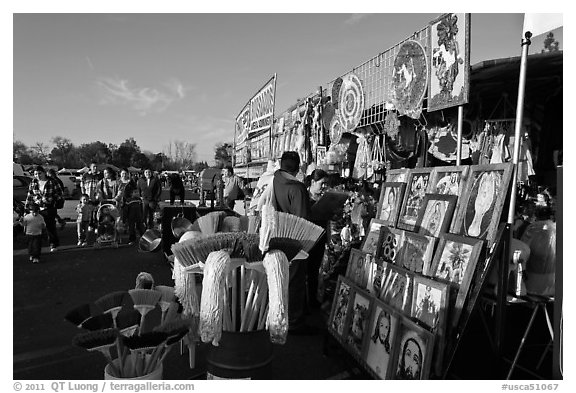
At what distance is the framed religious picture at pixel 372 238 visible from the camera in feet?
9.16

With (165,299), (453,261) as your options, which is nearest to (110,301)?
(165,299)

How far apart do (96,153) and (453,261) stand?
141ft

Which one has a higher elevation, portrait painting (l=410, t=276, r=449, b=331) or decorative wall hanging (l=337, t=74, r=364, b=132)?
decorative wall hanging (l=337, t=74, r=364, b=132)

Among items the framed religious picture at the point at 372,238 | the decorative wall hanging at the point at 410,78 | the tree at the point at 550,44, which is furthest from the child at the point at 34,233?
the tree at the point at 550,44

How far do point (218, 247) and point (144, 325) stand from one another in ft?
2.01

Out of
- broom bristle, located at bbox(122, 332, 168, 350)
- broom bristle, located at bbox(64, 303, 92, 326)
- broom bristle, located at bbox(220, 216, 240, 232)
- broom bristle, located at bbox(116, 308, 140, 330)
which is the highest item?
broom bristle, located at bbox(220, 216, 240, 232)

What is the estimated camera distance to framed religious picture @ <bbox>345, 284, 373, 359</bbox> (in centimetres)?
244

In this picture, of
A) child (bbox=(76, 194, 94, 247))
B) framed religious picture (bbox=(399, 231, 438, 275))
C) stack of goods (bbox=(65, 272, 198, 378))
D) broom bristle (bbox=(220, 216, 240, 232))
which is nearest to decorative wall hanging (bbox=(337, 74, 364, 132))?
framed religious picture (bbox=(399, 231, 438, 275))

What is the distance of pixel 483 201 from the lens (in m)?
2.15

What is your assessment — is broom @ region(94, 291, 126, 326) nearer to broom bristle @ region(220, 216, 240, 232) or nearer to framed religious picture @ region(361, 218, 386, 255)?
broom bristle @ region(220, 216, 240, 232)

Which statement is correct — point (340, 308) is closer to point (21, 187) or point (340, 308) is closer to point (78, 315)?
point (78, 315)

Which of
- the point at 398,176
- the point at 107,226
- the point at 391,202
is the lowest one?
the point at 107,226

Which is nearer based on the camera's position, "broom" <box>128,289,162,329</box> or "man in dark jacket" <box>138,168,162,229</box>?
"broom" <box>128,289,162,329</box>

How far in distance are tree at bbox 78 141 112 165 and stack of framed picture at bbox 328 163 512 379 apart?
1572 inches
